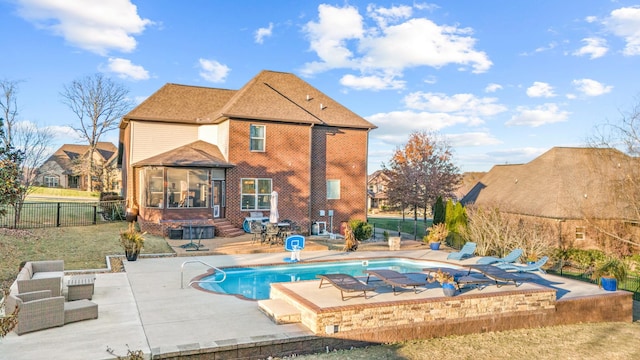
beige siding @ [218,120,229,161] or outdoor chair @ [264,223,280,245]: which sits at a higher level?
beige siding @ [218,120,229,161]

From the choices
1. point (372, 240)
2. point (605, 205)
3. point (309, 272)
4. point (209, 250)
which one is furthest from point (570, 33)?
point (209, 250)

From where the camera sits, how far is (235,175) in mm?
20359

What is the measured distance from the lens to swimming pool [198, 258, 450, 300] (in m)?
11.2

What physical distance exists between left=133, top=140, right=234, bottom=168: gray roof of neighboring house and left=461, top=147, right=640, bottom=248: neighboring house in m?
17.0

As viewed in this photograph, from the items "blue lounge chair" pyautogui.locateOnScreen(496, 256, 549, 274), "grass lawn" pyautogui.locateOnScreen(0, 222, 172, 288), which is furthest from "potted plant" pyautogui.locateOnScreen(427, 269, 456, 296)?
"grass lawn" pyautogui.locateOnScreen(0, 222, 172, 288)

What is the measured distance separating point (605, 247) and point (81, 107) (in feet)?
144

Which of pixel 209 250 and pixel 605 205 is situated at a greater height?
pixel 605 205

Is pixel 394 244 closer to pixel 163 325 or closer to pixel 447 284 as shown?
pixel 447 284

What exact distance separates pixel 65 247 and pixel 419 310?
42.6 feet

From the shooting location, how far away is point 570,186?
23.2m

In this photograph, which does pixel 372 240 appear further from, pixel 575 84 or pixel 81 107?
pixel 81 107

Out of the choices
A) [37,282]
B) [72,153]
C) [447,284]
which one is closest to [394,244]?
[447,284]

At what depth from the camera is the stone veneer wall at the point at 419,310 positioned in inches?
292

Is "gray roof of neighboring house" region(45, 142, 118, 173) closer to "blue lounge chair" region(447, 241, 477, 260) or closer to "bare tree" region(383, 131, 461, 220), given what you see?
"bare tree" region(383, 131, 461, 220)
